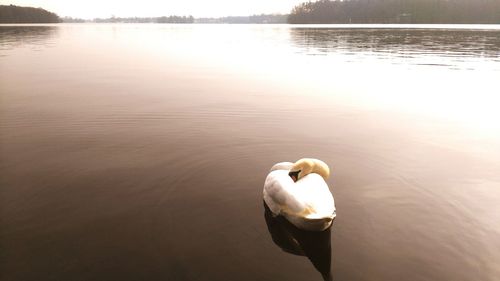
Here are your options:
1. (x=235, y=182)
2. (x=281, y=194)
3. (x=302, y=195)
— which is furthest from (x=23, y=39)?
(x=302, y=195)

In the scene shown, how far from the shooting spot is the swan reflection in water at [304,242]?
722 centimetres

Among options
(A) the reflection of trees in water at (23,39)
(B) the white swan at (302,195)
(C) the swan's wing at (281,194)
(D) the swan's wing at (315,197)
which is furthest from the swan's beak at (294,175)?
(A) the reflection of trees in water at (23,39)

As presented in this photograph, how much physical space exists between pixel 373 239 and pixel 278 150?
575 cm

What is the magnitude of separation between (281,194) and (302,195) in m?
0.49

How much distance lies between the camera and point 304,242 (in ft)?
25.4

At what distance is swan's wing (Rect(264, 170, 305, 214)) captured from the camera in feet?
24.2

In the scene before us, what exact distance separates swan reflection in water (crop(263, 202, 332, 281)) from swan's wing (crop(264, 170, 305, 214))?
395mm

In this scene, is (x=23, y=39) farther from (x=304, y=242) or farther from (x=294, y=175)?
(x=304, y=242)

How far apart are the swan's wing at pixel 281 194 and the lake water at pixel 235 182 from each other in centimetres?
59

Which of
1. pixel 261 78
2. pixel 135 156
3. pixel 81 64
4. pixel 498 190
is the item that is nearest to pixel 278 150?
pixel 135 156

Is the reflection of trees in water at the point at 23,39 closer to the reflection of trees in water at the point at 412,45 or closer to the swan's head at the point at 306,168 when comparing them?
the reflection of trees in water at the point at 412,45

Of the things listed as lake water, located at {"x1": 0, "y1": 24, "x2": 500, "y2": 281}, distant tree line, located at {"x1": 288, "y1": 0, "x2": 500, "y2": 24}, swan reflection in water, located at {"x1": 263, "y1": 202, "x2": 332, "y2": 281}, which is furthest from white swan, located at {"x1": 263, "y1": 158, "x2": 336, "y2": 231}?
distant tree line, located at {"x1": 288, "y1": 0, "x2": 500, "y2": 24}

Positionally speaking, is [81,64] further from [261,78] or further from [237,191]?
[237,191]

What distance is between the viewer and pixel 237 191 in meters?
9.94
